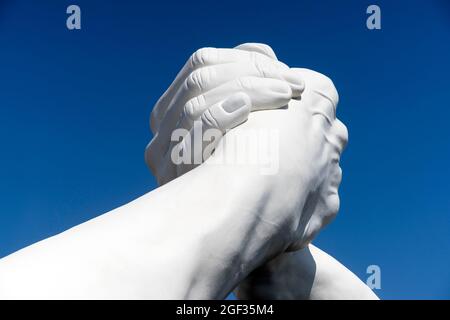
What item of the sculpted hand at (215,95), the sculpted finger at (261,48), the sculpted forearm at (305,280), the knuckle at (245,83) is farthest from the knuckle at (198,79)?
the sculpted forearm at (305,280)

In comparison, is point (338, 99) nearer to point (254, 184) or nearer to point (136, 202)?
point (254, 184)

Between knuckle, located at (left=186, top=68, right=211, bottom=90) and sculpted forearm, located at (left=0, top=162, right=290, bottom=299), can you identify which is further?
knuckle, located at (left=186, top=68, right=211, bottom=90)

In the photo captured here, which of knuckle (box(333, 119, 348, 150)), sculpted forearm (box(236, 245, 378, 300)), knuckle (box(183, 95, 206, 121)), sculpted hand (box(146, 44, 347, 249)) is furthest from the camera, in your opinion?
sculpted forearm (box(236, 245, 378, 300))

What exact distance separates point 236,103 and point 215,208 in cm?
38

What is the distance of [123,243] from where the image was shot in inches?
44.6

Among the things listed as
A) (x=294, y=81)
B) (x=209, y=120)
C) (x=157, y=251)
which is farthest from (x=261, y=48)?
(x=157, y=251)

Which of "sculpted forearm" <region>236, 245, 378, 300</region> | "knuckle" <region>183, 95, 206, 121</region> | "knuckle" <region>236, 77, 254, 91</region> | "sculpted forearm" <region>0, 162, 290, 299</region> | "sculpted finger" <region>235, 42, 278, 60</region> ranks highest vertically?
"sculpted finger" <region>235, 42, 278, 60</region>

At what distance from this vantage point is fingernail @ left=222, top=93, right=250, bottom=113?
1.52 meters

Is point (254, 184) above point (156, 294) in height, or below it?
above

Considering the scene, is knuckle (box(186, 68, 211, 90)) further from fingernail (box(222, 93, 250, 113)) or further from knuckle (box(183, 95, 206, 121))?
fingernail (box(222, 93, 250, 113))

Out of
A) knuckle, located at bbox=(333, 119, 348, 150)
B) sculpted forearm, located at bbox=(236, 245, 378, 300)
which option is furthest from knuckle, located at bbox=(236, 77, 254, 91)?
A: sculpted forearm, located at bbox=(236, 245, 378, 300)
